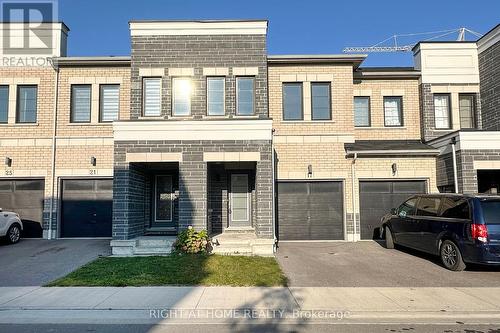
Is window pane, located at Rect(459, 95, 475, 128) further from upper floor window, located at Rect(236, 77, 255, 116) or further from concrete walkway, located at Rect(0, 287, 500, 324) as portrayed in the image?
concrete walkway, located at Rect(0, 287, 500, 324)

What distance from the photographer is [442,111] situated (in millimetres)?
16703

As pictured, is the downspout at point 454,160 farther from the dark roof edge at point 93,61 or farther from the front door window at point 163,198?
the dark roof edge at point 93,61

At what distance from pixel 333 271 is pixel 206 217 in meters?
4.15

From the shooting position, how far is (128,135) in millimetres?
12500

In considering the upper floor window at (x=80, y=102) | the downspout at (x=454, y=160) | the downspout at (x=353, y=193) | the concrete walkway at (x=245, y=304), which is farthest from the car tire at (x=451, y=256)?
the upper floor window at (x=80, y=102)

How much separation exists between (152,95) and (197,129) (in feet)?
9.97

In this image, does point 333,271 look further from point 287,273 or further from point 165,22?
point 165,22

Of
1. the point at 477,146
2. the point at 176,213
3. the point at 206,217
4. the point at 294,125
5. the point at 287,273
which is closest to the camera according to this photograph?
the point at 287,273

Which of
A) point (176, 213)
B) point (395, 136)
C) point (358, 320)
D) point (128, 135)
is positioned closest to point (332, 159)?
point (395, 136)

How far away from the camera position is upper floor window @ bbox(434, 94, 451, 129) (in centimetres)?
1656

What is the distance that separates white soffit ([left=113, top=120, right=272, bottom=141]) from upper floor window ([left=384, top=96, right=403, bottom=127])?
6.70m

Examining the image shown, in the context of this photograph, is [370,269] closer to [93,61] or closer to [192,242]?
[192,242]

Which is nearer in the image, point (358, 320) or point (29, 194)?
point (358, 320)

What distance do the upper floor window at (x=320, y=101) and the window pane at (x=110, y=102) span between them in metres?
7.64
